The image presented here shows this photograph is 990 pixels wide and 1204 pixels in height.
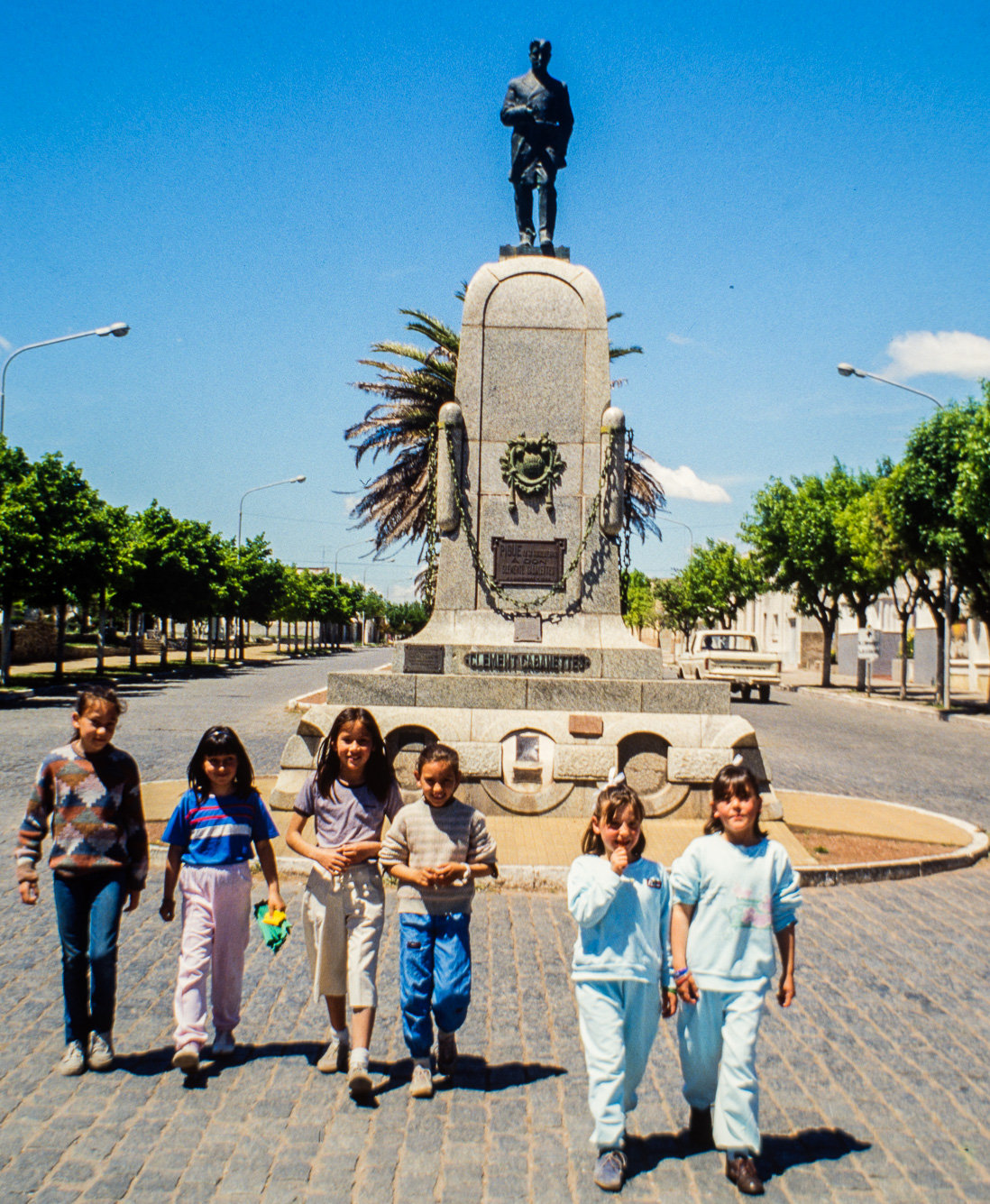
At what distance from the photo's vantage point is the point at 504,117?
1213 centimetres

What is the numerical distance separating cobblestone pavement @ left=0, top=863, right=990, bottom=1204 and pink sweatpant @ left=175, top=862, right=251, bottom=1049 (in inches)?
8.7

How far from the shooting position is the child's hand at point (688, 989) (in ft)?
11.4

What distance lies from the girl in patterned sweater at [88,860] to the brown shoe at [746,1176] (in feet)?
7.89

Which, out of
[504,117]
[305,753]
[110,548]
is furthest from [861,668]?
[305,753]

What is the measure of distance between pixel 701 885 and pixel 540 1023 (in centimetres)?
164

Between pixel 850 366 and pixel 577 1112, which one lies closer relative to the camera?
pixel 577 1112

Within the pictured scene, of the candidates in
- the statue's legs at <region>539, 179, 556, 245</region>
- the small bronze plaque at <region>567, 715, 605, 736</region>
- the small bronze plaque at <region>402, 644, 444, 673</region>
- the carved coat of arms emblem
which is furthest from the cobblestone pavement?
the statue's legs at <region>539, 179, 556, 245</region>

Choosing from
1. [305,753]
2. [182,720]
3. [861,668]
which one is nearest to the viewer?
[305,753]

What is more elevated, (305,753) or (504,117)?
(504,117)

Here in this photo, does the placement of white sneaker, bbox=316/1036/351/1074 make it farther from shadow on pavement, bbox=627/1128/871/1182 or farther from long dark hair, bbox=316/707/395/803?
shadow on pavement, bbox=627/1128/871/1182

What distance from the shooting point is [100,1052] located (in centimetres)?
419

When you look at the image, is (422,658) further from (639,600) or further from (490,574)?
(639,600)

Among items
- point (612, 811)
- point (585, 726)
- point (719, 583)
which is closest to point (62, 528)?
point (585, 726)

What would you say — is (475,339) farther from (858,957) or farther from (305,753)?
(858,957)
